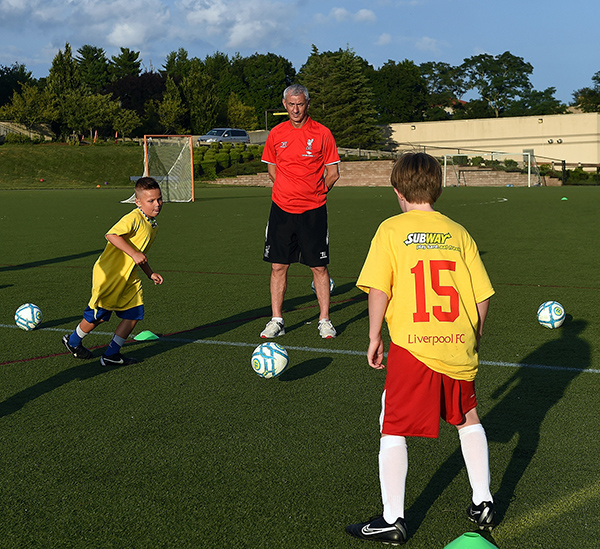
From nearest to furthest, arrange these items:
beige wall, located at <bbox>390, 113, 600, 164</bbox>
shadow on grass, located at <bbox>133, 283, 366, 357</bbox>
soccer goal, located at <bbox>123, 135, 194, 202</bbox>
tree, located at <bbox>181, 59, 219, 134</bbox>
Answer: shadow on grass, located at <bbox>133, 283, 366, 357</bbox> < soccer goal, located at <bbox>123, 135, 194, 202</bbox> < beige wall, located at <bbox>390, 113, 600, 164</bbox> < tree, located at <bbox>181, 59, 219, 134</bbox>

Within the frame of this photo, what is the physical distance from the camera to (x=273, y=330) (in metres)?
6.31

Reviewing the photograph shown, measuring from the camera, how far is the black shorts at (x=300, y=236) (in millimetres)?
6473

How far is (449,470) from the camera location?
351 centimetres

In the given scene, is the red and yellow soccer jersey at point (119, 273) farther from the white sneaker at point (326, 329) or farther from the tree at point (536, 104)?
the tree at point (536, 104)

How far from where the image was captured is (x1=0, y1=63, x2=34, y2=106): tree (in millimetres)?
84688

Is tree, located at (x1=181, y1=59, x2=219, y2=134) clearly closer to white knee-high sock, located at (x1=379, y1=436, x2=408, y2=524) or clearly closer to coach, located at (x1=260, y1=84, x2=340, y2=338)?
coach, located at (x1=260, y1=84, x2=340, y2=338)

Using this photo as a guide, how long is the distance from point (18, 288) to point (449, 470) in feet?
22.6

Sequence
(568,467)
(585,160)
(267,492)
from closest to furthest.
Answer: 1. (267,492)
2. (568,467)
3. (585,160)

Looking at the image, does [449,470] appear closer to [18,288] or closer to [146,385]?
[146,385]

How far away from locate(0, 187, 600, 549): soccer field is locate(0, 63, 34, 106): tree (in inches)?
3382

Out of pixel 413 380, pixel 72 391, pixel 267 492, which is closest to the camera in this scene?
pixel 413 380

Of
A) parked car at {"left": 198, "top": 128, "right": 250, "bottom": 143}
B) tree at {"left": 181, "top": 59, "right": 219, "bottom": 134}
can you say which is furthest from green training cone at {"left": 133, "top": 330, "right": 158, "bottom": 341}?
tree at {"left": 181, "top": 59, "right": 219, "bottom": 134}

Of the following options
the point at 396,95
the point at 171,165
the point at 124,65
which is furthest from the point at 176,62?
the point at 171,165

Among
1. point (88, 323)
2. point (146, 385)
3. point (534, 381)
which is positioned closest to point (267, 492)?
point (146, 385)
